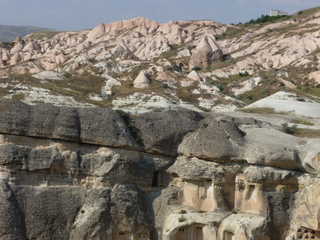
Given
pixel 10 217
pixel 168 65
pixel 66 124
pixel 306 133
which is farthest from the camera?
pixel 168 65

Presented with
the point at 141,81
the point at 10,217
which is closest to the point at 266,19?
the point at 141,81

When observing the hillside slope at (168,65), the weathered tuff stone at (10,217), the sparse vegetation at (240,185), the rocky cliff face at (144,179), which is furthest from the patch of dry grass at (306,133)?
the hillside slope at (168,65)

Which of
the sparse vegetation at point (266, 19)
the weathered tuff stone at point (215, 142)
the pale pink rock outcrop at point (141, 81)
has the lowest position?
the weathered tuff stone at point (215, 142)

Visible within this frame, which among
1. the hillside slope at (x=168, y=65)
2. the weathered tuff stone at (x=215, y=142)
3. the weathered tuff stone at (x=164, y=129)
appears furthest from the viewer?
the hillside slope at (x=168, y=65)

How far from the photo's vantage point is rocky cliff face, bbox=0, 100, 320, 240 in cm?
1927

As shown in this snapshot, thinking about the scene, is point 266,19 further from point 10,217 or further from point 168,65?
point 10,217

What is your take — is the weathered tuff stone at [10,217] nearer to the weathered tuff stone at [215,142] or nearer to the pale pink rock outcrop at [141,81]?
the weathered tuff stone at [215,142]

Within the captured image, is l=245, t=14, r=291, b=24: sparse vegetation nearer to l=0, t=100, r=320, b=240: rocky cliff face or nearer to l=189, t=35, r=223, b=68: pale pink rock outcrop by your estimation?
l=189, t=35, r=223, b=68: pale pink rock outcrop

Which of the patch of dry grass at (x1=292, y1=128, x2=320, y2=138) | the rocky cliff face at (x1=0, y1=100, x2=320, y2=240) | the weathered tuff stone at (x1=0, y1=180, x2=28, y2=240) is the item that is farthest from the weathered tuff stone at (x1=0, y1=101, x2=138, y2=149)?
the patch of dry grass at (x1=292, y1=128, x2=320, y2=138)

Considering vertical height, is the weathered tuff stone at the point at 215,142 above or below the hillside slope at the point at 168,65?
below

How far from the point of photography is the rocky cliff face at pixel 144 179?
1927cm

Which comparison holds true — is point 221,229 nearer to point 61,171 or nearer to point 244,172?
point 244,172

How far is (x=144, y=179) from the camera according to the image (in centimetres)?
2134

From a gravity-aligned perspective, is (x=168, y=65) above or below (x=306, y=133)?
above
